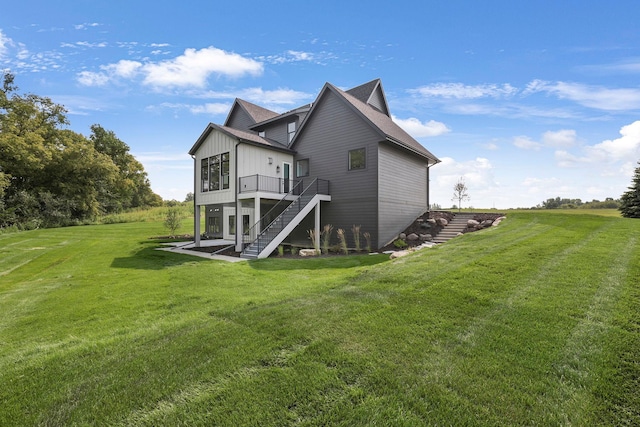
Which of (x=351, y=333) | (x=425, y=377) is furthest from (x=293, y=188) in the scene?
(x=425, y=377)

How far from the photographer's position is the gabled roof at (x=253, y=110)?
21.7 m

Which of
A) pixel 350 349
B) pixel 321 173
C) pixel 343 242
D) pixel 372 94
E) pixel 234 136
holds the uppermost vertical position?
pixel 372 94

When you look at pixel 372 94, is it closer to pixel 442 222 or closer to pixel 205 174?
pixel 442 222

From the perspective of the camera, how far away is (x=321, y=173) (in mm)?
16562

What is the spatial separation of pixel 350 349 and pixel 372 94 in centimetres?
1783

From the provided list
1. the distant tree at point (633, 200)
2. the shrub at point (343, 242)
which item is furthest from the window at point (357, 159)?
the distant tree at point (633, 200)

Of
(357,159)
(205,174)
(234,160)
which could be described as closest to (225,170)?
(234,160)

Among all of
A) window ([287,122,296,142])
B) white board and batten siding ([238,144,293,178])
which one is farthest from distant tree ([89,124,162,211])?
white board and batten siding ([238,144,293,178])

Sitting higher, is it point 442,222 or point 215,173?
point 215,173

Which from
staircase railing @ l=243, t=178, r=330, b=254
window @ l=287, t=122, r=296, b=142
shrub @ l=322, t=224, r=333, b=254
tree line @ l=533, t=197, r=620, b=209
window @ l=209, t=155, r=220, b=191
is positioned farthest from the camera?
tree line @ l=533, t=197, r=620, b=209

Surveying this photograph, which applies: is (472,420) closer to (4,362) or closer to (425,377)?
(425,377)

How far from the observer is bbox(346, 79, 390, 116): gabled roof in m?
18.5

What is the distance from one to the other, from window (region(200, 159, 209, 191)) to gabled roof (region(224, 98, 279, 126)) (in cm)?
576

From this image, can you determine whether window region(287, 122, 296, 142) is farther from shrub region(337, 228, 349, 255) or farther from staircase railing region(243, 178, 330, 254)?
shrub region(337, 228, 349, 255)
